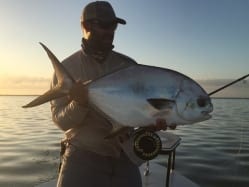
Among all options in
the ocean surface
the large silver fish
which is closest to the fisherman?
the large silver fish

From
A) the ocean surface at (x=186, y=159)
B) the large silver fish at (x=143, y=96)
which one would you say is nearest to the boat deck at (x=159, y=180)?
the ocean surface at (x=186, y=159)

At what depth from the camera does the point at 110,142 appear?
378 cm

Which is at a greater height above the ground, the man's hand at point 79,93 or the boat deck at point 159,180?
the man's hand at point 79,93

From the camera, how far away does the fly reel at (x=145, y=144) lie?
3.73 m

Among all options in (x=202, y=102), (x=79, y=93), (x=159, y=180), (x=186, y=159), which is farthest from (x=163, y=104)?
(x=186, y=159)

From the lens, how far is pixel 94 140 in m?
3.72

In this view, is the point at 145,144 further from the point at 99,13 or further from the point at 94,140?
the point at 99,13

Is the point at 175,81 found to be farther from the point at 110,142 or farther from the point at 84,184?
the point at 84,184

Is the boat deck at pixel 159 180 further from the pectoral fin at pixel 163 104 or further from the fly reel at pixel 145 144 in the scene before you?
the pectoral fin at pixel 163 104

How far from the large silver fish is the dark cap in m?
0.69

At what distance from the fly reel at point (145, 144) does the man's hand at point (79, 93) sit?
25.7 inches

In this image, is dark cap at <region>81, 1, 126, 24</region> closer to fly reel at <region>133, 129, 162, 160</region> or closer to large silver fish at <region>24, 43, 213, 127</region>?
large silver fish at <region>24, 43, 213, 127</region>

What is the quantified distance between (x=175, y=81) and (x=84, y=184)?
1.40m

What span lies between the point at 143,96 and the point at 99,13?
1.09 meters
